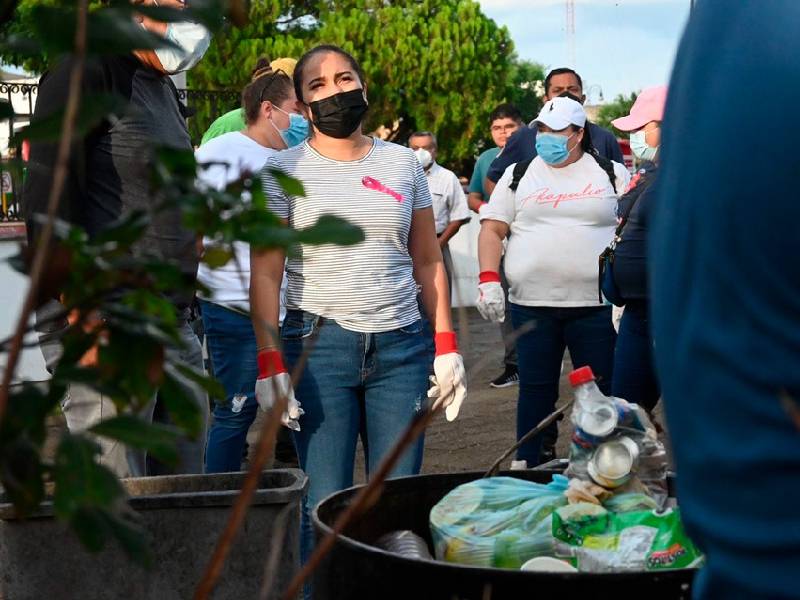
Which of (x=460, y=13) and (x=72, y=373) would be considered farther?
(x=460, y=13)

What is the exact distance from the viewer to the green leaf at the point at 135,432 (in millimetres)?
1109

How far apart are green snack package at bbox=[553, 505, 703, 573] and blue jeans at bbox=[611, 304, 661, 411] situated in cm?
319

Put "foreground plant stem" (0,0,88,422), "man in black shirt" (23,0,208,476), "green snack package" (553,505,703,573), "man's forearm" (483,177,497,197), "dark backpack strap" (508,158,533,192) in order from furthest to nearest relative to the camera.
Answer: "man's forearm" (483,177,497,197), "dark backpack strap" (508,158,533,192), "man in black shirt" (23,0,208,476), "green snack package" (553,505,703,573), "foreground plant stem" (0,0,88,422)

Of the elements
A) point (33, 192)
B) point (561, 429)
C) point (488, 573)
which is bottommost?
point (561, 429)

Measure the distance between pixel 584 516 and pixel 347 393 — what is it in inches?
79.4

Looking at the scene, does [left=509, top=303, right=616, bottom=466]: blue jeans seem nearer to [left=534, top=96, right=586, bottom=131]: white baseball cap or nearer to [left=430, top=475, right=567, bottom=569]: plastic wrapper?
[left=534, top=96, right=586, bottom=131]: white baseball cap

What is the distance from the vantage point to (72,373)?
114cm

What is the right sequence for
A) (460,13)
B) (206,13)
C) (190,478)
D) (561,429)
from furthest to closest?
1. (460,13)
2. (561,429)
3. (190,478)
4. (206,13)

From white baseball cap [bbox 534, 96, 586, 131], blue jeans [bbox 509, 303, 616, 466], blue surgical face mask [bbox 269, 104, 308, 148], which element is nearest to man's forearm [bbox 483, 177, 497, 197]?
white baseball cap [bbox 534, 96, 586, 131]

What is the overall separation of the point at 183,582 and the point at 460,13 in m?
37.9

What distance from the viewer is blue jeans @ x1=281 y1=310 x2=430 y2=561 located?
4.20 metres

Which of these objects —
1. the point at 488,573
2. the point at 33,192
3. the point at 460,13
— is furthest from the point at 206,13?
the point at 460,13

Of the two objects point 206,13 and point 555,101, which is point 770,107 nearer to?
point 206,13

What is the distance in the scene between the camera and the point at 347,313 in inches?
165
